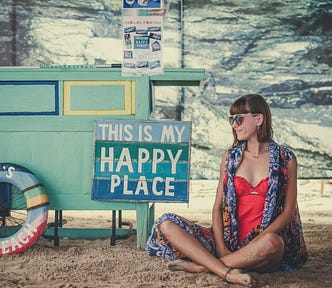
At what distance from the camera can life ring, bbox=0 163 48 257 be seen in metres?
3.22

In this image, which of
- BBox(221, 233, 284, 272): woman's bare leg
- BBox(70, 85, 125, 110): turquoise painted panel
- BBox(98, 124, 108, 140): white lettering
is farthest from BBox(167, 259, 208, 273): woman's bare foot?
BBox(70, 85, 125, 110): turquoise painted panel

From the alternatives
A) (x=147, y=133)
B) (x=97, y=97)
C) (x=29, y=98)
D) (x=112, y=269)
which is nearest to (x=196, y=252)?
(x=112, y=269)

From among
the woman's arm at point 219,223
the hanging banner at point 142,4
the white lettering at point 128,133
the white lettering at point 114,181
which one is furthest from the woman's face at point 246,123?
the hanging banner at point 142,4

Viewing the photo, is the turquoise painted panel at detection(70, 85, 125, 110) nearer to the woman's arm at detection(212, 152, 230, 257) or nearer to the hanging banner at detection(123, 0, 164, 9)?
the hanging banner at detection(123, 0, 164, 9)

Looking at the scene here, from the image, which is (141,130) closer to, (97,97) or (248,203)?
(97,97)

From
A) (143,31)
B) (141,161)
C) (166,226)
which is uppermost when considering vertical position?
(143,31)

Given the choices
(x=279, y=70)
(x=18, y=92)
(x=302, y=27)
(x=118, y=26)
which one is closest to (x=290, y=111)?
(x=279, y=70)

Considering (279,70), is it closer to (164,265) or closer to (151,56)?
(151,56)

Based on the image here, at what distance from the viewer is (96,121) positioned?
133 inches

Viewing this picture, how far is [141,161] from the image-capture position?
3359 mm

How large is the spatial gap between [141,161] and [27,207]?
2.29 feet

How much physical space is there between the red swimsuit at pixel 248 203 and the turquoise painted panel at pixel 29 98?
3.99ft

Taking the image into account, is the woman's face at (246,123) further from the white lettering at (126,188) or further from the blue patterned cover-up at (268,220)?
the white lettering at (126,188)

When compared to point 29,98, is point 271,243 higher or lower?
lower
